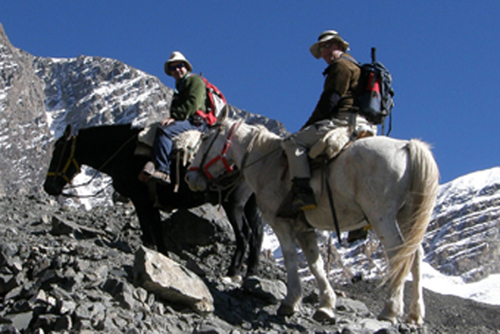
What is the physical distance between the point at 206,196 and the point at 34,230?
3945 millimetres

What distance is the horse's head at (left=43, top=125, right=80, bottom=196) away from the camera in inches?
460

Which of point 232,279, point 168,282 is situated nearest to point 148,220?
point 232,279

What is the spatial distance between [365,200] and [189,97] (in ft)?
14.3

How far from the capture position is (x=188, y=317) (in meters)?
7.89

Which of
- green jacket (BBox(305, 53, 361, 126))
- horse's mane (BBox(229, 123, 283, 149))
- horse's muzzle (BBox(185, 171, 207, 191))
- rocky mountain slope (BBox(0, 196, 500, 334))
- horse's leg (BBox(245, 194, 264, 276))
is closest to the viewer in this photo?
rocky mountain slope (BBox(0, 196, 500, 334))

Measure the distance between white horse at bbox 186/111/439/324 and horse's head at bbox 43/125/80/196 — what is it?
13.1 ft

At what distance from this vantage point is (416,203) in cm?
774

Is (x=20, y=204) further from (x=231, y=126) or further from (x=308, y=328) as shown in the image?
(x=308, y=328)

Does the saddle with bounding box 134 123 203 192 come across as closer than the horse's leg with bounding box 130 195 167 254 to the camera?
Yes

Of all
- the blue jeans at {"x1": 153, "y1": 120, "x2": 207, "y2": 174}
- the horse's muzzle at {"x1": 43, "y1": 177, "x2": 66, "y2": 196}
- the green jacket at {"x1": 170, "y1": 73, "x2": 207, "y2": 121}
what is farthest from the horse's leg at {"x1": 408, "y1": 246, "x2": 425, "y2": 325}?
the horse's muzzle at {"x1": 43, "y1": 177, "x2": 66, "y2": 196}

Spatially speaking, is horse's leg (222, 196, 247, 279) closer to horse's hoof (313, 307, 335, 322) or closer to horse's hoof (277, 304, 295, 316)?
horse's hoof (277, 304, 295, 316)

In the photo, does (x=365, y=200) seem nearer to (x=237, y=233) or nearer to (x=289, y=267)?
(x=289, y=267)

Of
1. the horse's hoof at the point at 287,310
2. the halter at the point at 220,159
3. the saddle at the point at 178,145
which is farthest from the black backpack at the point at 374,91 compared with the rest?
the saddle at the point at 178,145

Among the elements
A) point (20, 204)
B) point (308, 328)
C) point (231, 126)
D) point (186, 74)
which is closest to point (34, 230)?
point (20, 204)
